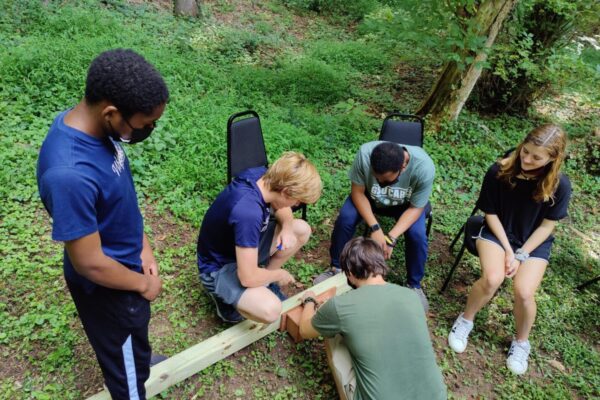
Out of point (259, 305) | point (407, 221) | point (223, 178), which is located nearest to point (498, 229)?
point (407, 221)

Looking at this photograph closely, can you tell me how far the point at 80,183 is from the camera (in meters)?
1.36

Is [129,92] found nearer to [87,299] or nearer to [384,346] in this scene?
[87,299]

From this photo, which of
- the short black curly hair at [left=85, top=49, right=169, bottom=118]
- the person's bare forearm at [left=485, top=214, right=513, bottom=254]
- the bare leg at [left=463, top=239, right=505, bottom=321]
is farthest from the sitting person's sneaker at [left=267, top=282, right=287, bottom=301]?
the short black curly hair at [left=85, top=49, right=169, bottom=118]

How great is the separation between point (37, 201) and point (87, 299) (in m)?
2.29

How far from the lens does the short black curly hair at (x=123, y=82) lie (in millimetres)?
1334

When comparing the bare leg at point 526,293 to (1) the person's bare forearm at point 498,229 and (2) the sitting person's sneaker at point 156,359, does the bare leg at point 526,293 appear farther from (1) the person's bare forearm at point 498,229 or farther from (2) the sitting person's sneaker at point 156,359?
(2) the sitting person's sneaker at point 156,359

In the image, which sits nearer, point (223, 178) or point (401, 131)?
point (401, 131)

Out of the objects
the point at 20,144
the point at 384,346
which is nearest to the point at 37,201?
the point at 20,144

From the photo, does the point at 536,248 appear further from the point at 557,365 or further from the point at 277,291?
the point at 277,291

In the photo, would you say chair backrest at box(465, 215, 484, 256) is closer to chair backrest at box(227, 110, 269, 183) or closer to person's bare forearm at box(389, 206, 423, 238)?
person's bare forearm at box(389, 206, 423, 238)

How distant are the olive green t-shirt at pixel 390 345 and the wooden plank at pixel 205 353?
92 centimetres

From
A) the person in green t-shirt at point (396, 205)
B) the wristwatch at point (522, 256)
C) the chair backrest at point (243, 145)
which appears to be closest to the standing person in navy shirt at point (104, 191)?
the chair backrest at point (243, 145)

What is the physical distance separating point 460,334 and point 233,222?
6.65ft

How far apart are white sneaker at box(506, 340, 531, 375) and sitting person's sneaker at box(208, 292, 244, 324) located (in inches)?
80.2
